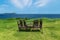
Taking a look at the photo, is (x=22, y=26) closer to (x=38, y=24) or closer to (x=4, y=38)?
(x=38, y=24)

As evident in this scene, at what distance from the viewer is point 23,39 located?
14555 millimetres

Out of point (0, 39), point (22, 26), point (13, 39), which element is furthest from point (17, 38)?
point (22, 26)

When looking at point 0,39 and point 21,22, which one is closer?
point 0,39

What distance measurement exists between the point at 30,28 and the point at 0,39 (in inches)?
216

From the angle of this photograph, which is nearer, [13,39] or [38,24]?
[13,39]

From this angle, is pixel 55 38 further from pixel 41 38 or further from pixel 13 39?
pixel 13 39

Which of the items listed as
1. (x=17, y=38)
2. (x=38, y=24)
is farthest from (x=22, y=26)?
(x=17, y=38)

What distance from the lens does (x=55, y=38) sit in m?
15.0

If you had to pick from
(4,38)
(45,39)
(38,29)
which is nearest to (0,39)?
(4,38)

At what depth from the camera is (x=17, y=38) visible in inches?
592

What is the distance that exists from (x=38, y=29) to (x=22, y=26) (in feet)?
6.59

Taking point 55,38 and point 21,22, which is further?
point 21,22

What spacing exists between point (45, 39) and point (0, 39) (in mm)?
3865

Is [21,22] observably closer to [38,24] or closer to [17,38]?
[38,24]
